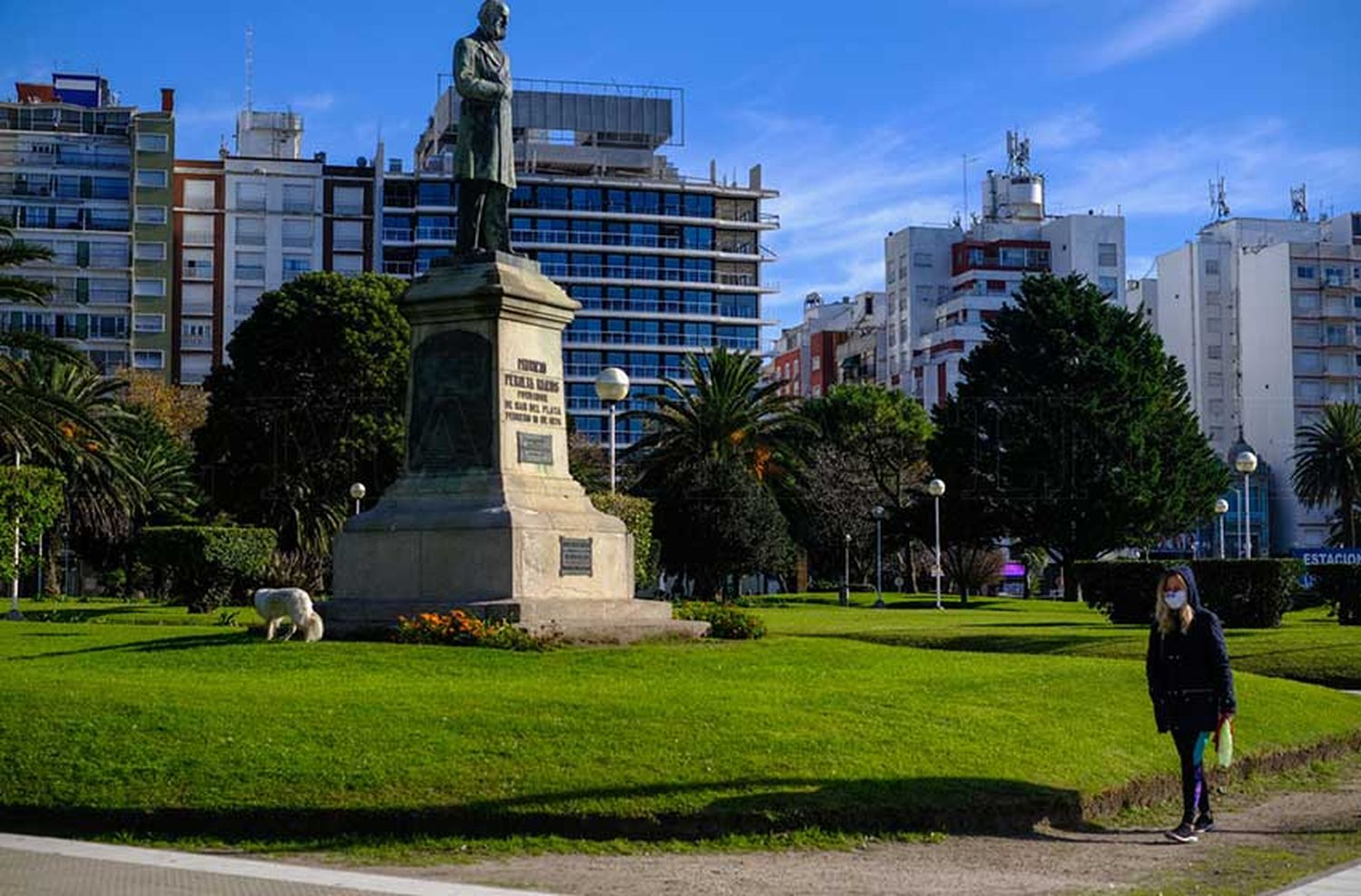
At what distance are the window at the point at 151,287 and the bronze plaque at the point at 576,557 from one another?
91.9m

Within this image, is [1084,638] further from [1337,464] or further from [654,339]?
[654,339]

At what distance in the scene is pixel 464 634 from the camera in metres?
18.5

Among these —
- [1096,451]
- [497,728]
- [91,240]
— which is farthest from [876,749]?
[91,240]

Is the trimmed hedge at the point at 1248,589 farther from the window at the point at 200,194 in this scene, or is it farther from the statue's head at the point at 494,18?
the window at the point at 200,194

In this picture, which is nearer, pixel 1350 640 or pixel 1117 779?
pixel 1117 779

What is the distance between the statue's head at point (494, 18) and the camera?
22391mm

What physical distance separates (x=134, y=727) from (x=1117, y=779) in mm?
7903

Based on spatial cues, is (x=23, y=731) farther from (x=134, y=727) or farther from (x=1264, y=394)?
(x=1264, y=394)

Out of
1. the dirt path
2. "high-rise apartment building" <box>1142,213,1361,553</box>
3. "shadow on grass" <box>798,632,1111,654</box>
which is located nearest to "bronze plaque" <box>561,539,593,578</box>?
"shadow on grass" <box>798,632,1111,654</box>

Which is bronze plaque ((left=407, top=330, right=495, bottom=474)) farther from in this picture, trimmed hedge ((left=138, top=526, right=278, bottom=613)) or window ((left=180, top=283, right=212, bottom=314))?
window ((left=180, top=283, right=212, bottom=314))

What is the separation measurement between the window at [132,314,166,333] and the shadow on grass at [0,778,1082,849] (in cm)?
9906

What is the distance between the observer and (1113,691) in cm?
1806

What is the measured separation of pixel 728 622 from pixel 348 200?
97911 millimetres

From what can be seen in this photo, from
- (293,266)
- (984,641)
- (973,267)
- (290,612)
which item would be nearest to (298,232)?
(293,266)
